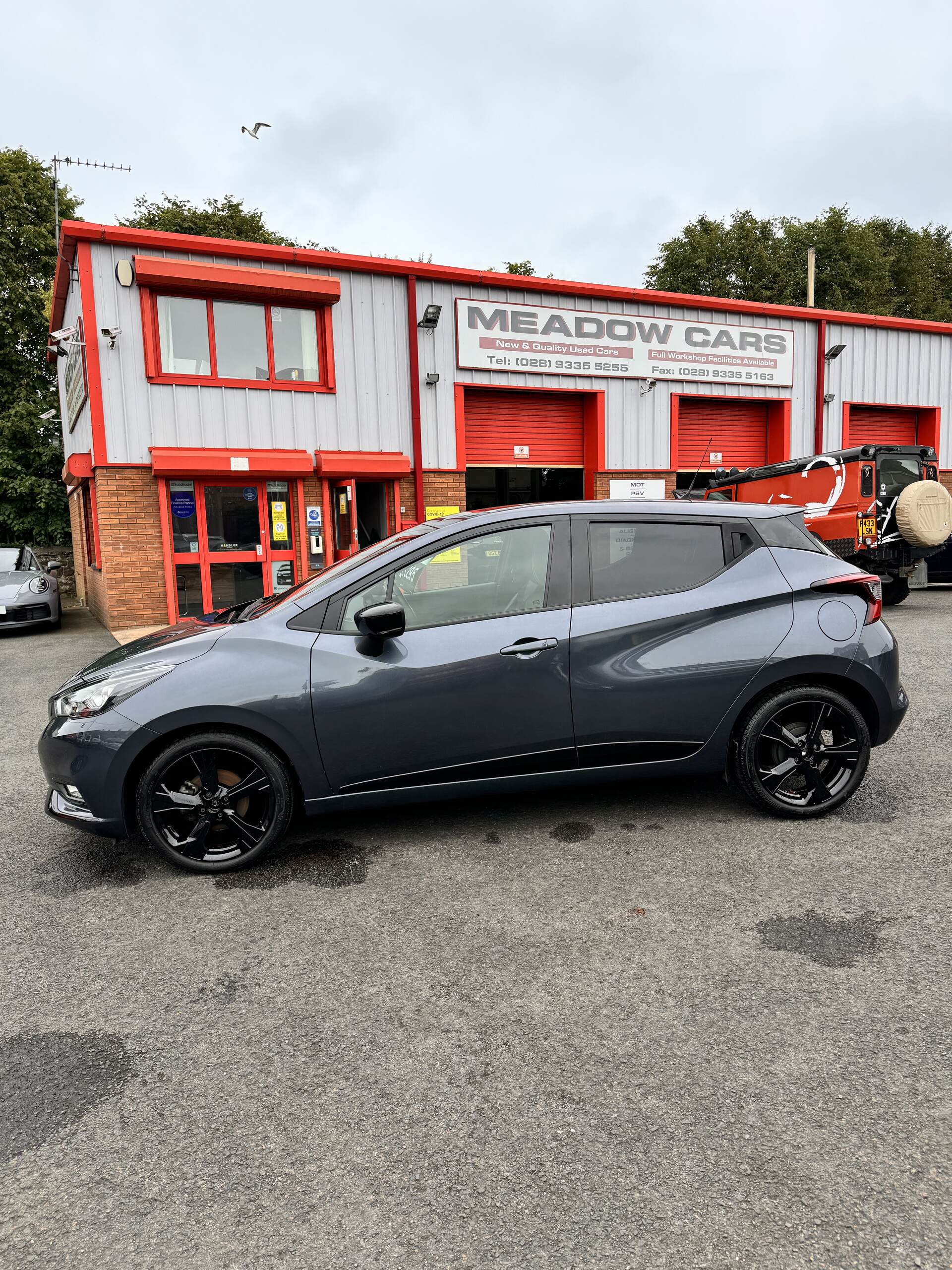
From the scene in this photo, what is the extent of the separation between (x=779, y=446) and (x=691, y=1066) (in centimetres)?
1669

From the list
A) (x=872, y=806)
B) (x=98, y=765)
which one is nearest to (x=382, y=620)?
(x=98, y=765)

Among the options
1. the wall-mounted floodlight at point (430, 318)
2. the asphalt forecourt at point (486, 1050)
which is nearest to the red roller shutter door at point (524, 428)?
the wall-mounted floodlight at point (430, 318)

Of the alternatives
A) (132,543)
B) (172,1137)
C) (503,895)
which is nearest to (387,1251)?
(172,1137)

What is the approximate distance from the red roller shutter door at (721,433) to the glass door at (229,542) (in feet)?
27.0

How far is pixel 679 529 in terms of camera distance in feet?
13.4

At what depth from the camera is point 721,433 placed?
1677cm

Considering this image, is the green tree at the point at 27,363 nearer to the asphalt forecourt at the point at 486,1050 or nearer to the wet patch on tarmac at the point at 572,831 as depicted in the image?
the asphalt forecourt at the point at 486,1050

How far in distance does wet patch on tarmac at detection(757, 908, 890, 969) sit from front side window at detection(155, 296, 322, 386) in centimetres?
1182

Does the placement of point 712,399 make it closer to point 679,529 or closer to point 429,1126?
point 679,529

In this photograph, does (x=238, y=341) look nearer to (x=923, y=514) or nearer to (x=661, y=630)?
(x=923, y=514)

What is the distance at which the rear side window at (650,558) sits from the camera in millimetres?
3939

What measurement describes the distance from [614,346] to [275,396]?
642 centimetres

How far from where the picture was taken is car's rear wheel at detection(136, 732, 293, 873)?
3527mm

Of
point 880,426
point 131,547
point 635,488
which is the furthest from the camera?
point 880,426
